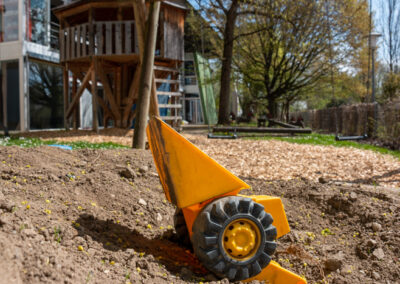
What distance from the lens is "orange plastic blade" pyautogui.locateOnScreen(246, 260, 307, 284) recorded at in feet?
7.96

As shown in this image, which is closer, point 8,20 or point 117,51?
point 117,51

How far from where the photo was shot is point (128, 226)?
2998 mm

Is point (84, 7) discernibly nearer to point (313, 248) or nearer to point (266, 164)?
point (266, 164)

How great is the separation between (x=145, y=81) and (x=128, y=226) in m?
3.68

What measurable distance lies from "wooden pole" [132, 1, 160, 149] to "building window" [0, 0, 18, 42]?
10.7 meters

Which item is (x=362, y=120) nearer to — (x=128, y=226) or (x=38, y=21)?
(x=128, y=226)

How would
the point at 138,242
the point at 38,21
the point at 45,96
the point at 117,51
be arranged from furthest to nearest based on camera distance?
the point at 45,96 → the point at 38,21 → the point at 117,51 → the point at 138,242

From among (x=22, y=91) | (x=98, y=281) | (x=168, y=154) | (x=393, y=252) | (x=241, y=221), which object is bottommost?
(x=393, y=252)

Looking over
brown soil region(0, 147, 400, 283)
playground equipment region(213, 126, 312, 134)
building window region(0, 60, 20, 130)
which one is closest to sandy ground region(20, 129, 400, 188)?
playground equipment region(213, 126, 312, 134)

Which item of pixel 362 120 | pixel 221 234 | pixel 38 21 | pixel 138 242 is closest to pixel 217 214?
pixel 221 234

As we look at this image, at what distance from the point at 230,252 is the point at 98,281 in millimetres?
801

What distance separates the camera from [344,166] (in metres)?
6.71

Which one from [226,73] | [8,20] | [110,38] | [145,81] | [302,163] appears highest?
[8,20]

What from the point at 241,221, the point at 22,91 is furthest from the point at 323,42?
the point at 241,221
